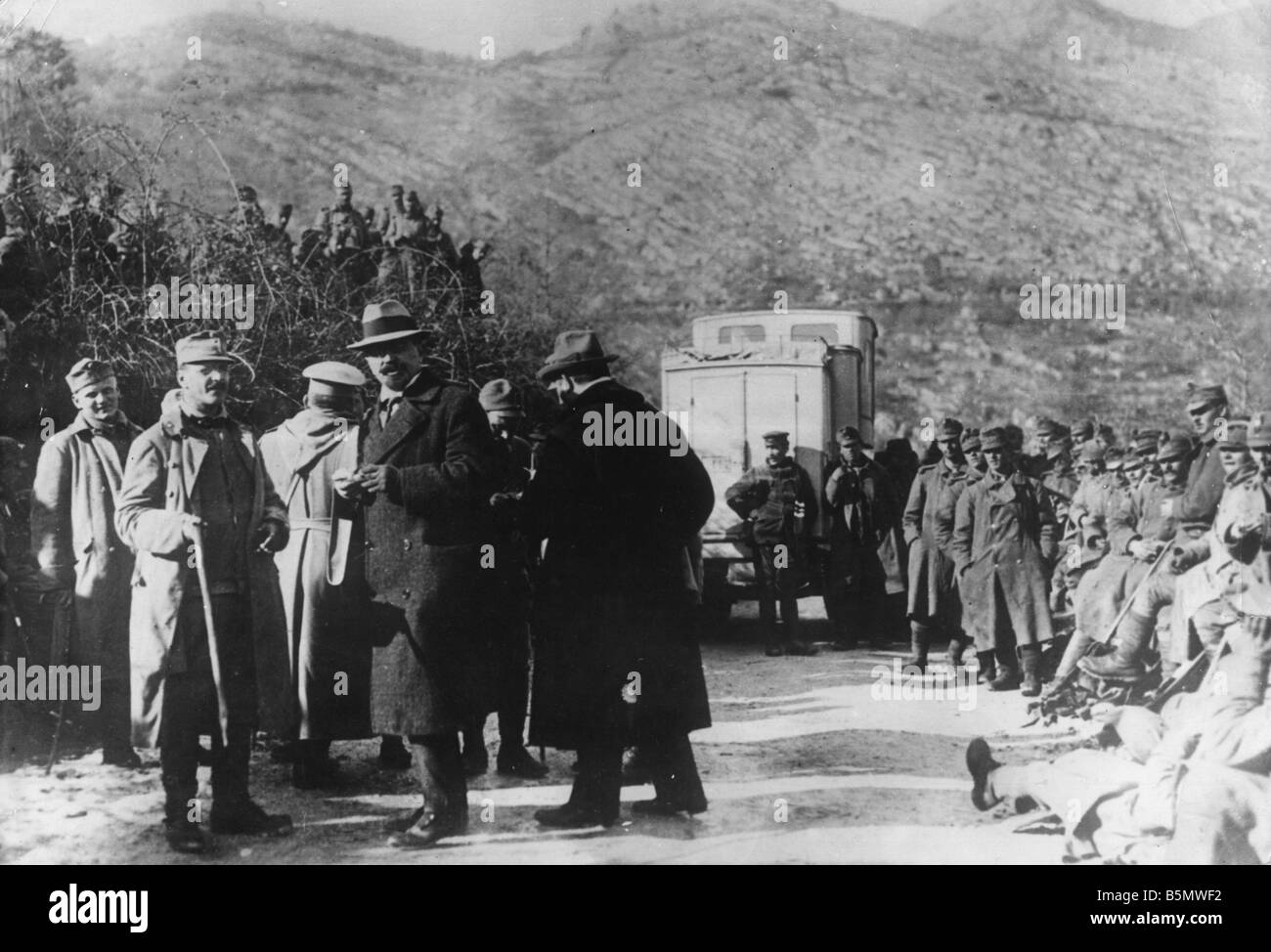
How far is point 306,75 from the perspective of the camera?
19.0 ft

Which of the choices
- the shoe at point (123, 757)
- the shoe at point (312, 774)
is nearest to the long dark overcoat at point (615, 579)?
the shoe at point (312, 774)

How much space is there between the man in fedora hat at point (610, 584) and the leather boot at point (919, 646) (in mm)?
1064

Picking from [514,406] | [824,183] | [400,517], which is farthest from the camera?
[824,183]

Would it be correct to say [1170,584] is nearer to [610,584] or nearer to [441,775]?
[610,584]

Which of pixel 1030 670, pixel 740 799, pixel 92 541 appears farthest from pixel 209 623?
pixel 1030 670

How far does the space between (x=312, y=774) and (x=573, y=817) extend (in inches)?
45.5

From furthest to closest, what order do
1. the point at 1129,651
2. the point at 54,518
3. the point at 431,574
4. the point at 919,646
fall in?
the point at 919,646 → the point at 1129,651 → the point at 54,518 → the point at 431,574

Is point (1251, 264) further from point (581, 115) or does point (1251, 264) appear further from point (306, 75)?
point (306, 75)

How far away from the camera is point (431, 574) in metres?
5.02

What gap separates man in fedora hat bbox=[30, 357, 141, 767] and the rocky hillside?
46.8 inches

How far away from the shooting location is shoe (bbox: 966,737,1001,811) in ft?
17.8
